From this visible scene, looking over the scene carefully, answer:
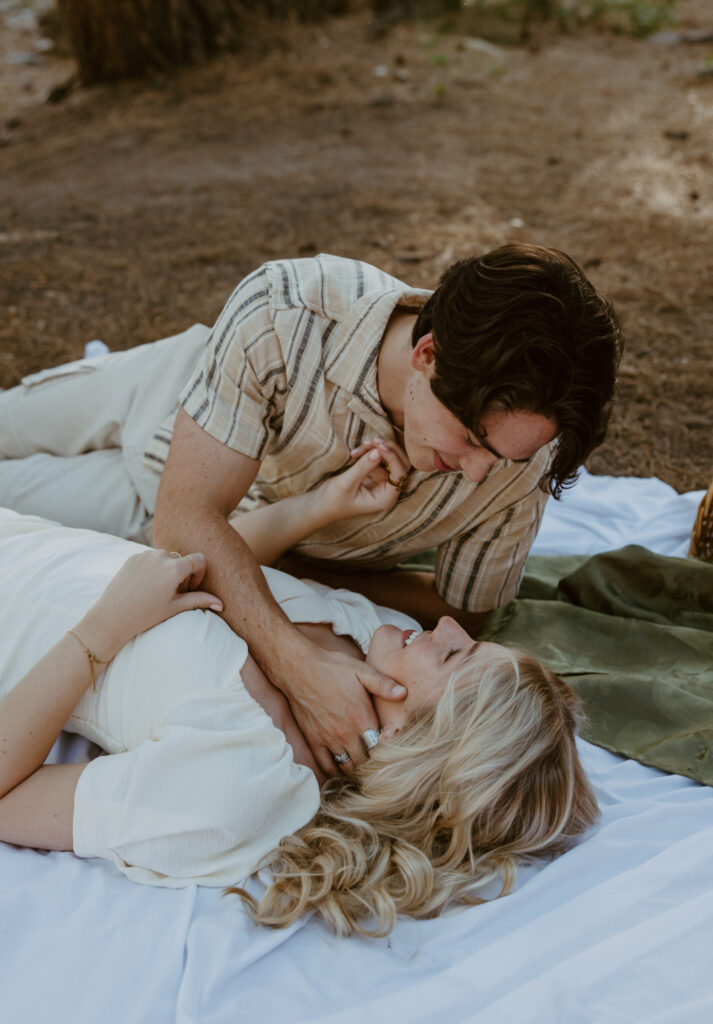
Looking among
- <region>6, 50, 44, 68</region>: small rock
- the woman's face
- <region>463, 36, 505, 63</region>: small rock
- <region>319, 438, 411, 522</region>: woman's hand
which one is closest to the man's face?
<region>319, 438, 411, 522</region>: woman's hand

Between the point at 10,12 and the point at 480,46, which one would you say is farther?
the point at 10,12

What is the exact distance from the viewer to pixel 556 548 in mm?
3594

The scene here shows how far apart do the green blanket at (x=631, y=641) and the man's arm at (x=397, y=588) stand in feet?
0.43

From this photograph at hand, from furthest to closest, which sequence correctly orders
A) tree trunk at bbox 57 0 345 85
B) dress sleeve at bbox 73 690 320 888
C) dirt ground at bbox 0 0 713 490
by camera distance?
tree trunk at bbox 57 0 345 85 → dirt ground at bbox 0 0 713 490 → dress sleeve at bbox 73 690 320 888

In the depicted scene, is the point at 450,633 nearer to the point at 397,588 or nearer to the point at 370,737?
the point at 370,737

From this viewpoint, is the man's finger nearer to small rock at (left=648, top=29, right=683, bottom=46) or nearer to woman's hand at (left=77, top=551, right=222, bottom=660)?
woman's hand at (left=77, top=551, right=222, bottom=660)

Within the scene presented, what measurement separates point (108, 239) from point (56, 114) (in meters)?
3.03

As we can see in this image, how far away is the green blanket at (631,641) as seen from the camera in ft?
8.33

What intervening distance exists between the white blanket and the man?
0.48 meters

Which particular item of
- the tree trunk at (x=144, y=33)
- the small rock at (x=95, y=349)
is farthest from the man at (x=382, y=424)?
the tree trunk at (x=144, y=33)

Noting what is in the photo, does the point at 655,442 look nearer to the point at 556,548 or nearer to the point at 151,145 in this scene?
the point at 556,548

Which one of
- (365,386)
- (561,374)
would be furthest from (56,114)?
(561,374)

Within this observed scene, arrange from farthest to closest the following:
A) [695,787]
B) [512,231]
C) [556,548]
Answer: [512,231] < [556,548] < [695,787]

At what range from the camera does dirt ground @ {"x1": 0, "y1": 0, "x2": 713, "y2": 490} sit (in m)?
4.89
